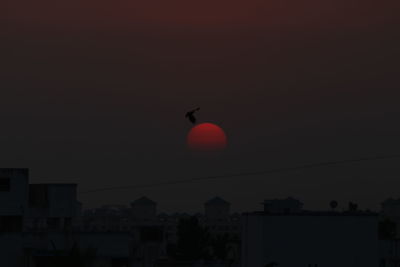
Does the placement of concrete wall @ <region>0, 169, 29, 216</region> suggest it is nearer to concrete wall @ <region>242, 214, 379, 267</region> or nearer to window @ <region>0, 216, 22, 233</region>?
window @ <region>0, 216, 22, 233</region>

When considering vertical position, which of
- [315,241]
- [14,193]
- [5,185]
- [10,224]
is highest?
[5,185]

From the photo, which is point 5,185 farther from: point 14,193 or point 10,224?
point 10,224

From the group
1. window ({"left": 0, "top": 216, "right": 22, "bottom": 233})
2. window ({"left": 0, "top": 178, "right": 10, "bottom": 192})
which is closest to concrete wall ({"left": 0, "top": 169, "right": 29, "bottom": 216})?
window ({"left": 0, "top": 178, "right": 10, "bottom": 192})

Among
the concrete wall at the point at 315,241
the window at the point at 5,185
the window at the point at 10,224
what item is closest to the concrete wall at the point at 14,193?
the window at the point at 5,185

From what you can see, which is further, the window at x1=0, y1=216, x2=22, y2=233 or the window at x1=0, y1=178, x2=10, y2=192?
the window at x1=0, y1=216, x2=22, y2=233

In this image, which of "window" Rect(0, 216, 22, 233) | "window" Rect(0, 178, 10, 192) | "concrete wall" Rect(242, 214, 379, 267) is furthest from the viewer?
"window" Rect(0, 216, 22, 233)

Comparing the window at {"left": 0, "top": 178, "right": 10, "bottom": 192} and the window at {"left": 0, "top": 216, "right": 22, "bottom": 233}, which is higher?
the window at {"left": 0, "top": 178, "right": 10, "bottom": 192}

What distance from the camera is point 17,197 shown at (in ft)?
214

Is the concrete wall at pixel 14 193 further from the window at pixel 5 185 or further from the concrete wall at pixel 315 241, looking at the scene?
the concrete wall at pixel 315 241

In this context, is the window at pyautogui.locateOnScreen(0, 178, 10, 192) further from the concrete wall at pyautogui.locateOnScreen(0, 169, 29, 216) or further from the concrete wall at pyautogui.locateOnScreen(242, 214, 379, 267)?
the concrete wall at pyautogui.locateOnScreen(242, 214, 379, 267)

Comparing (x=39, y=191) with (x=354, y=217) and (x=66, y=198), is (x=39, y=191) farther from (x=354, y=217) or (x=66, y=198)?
(x=354, y=217)

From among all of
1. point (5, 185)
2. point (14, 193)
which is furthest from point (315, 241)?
point (5, 185)

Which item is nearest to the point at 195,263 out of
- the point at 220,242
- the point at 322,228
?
the point at 322,228

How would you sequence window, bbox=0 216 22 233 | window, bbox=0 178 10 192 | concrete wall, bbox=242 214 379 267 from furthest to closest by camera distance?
window, bbox=0 216 22 233 < window, bbox=0 178 10 192 < concrete wall, bbox=242 214 379 267
